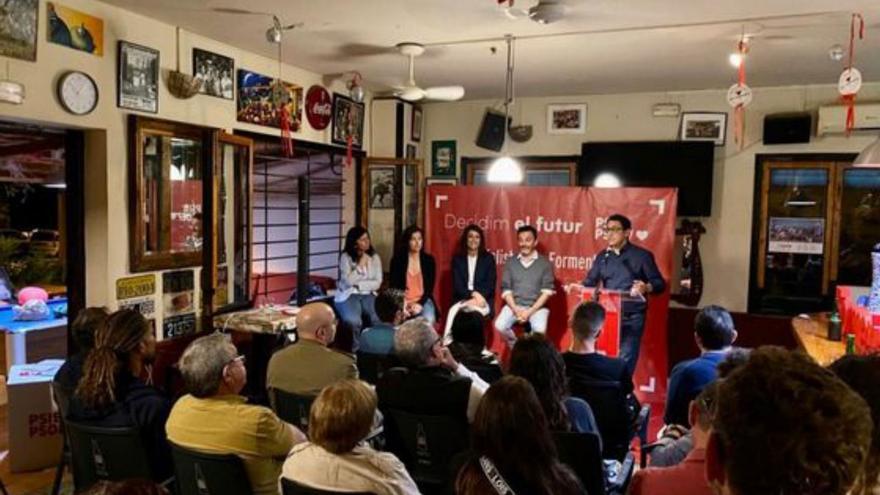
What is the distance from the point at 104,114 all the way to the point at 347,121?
2627 mm

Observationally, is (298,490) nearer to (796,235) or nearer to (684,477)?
(684,477)

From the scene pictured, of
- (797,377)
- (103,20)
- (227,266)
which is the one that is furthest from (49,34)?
(797,377)

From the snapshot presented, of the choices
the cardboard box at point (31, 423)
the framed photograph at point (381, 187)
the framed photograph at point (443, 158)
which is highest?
the framed photograph at point (443, 158)

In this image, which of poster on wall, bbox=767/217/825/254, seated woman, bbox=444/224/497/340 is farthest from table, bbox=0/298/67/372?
poster on wall, bbox=767/217/825/254

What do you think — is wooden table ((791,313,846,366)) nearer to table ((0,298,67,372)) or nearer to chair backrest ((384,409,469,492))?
chair backrest ((384,409,469,492))

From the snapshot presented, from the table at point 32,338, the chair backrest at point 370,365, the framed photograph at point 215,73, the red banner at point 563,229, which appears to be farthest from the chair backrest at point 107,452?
the red banner at point 563,229

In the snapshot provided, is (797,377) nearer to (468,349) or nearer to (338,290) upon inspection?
(468,349)

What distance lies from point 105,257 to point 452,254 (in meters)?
2.95

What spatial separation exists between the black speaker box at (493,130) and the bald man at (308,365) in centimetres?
419

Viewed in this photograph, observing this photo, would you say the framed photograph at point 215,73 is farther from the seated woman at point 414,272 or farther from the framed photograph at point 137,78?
the seated woman at point 414,272

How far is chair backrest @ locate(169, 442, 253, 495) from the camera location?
2.01 meters

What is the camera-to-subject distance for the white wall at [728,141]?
580 cm

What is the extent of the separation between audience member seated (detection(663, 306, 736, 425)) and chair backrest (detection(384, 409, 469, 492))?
3.22 ft

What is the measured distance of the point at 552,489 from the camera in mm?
1679
